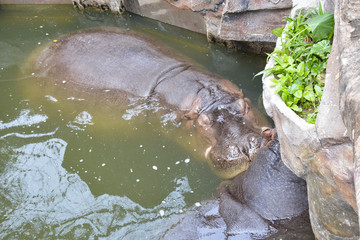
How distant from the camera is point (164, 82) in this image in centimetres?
580

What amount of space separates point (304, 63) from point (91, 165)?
2.90 metres

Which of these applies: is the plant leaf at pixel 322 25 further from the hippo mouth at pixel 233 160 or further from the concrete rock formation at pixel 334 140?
the hippo mouth at pixel 233 160

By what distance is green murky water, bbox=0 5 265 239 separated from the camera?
4434 millimetres

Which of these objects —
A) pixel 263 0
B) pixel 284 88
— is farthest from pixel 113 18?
pixel 284 88

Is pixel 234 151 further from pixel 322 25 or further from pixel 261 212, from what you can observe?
pixel 322 25

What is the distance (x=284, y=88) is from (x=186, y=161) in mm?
2116

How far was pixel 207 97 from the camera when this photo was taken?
5.53 metres

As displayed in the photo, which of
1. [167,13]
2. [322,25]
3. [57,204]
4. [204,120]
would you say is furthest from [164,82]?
[322,25]

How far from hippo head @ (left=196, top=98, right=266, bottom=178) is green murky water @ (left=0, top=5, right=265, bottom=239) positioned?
173 millimetres

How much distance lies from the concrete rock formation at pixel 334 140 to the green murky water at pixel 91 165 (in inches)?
71.8

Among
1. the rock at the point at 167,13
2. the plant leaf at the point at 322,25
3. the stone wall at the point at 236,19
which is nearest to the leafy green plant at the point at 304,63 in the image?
the plant leaf at the point at 322,25

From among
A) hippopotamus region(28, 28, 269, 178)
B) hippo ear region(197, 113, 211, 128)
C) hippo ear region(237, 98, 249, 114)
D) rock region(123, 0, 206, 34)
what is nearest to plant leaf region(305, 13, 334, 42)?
hippopotamus region(28, 28, 269, 178)

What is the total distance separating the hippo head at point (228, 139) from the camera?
4773mm

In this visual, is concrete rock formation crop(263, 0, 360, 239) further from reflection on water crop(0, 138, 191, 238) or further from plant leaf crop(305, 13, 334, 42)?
reflection on water crop(0, 138, 191, 238)
